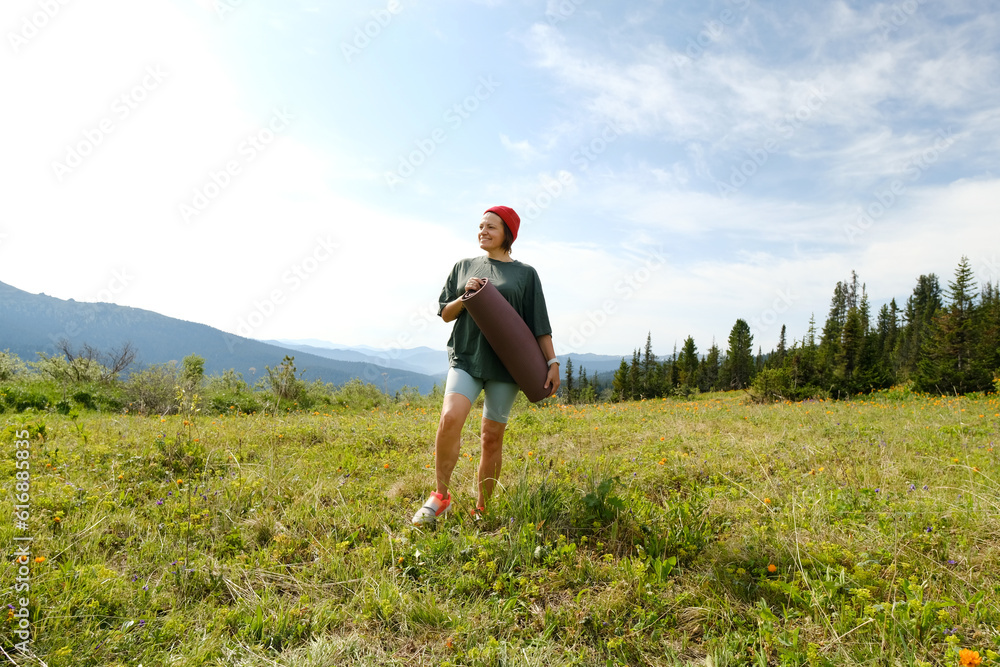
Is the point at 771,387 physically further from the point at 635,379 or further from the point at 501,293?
the point at 635,379

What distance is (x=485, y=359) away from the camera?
3250mm

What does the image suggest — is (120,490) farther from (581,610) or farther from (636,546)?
Result: (636,546)

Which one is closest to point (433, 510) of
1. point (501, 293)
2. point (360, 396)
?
point (501, 293)

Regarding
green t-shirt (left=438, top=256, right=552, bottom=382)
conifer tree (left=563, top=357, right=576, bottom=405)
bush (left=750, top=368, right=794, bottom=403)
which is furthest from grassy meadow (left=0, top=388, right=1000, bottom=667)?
bush (left=750, top=368, right=794, bottom=403)

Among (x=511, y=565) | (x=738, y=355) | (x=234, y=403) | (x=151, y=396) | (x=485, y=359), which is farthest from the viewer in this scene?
(x=738, y=355)

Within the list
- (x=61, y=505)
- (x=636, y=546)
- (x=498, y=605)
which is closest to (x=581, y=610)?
(x=498, y=605)

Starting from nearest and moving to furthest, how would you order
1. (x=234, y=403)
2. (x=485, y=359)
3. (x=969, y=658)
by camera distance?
(x=969, y=658), (x=485, y=359), (x=234, y=403)

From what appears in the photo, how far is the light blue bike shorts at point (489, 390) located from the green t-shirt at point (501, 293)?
0.15 ft

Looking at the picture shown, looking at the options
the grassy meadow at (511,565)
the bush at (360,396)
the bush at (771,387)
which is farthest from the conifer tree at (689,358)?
the grassy meadow at (511,565)

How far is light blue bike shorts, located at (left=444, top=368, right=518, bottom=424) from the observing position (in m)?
3.27

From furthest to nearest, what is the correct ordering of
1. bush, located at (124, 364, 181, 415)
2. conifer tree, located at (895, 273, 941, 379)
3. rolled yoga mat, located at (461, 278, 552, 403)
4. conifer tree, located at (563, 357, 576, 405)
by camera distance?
conifer tree, located at (895, 273, 941, 379)
conifer tree, located at (563, 357, 576, 405)
bush, located at (124, 364, 181, 415)
rolled yoga mat, located at (461, 278, 552, 403)

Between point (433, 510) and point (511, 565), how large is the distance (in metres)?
0.76

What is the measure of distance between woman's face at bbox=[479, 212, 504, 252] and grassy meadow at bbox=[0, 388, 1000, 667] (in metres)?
1.75

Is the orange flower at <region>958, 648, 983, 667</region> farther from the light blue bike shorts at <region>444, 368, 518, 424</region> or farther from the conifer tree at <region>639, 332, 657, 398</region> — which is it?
the conifer tree at <region>639, 332, 657, 398</region>
